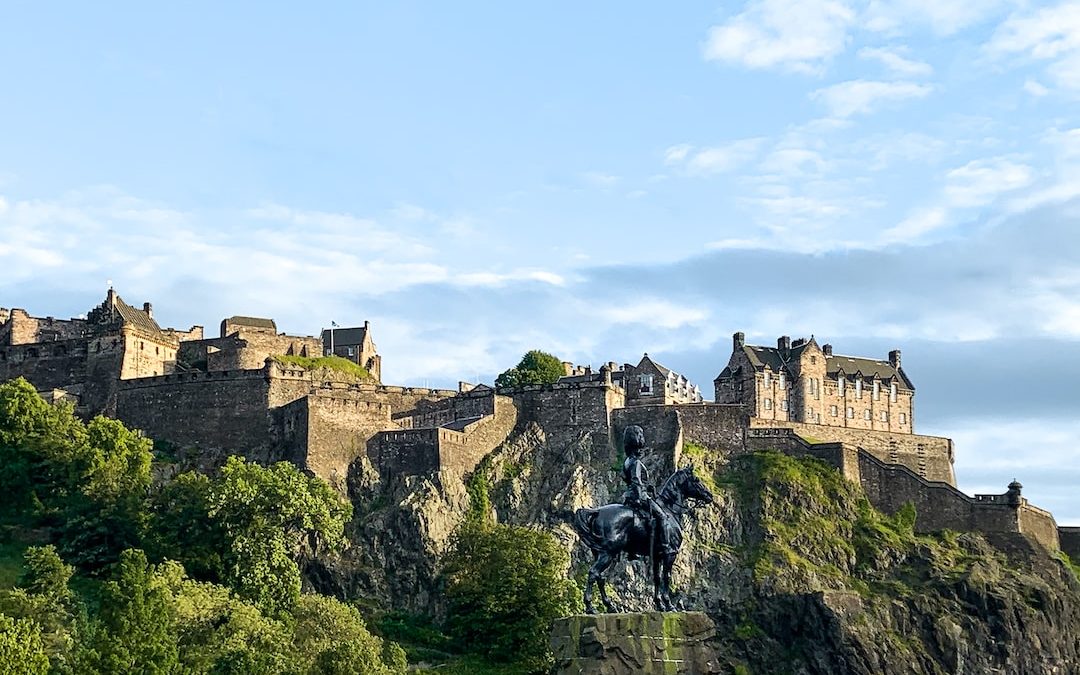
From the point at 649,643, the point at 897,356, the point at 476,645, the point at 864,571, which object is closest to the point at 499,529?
the point at 476,645

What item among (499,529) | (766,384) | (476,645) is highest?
(766,384)

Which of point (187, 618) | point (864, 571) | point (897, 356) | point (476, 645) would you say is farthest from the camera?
point (897, 356)

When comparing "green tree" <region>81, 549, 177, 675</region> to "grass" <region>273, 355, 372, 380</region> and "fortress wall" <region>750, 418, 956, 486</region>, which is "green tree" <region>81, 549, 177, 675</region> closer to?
"grass" <region>273, 355, 372, 380</region>

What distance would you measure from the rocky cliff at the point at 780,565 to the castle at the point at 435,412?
107 cm

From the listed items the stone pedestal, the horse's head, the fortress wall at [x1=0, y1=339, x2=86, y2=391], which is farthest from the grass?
the stone pedestal

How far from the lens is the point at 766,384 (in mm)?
103688

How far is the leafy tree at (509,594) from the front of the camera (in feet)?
260

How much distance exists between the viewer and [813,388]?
344 feet

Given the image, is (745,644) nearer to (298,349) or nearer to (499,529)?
(499,529)

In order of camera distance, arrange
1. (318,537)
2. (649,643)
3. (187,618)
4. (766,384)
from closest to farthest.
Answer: (649,643), (187,618), (318,537), (766,384)

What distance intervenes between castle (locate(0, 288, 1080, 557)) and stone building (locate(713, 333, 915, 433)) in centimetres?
11

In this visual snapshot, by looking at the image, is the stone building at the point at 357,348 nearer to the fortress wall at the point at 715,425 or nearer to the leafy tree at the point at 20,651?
the fortress wall at the point at 715,425

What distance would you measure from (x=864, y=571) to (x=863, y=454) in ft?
26.5

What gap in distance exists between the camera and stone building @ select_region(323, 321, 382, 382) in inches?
4523
